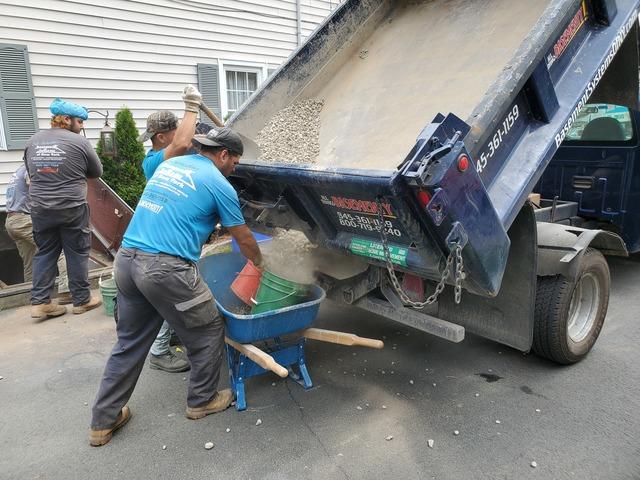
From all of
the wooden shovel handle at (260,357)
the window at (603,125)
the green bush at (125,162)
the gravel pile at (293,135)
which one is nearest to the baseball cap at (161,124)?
the gravel pile at (293,135)

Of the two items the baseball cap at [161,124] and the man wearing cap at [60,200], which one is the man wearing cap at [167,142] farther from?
the man wearing cap at [60,200]

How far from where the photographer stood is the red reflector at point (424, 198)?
2.17 metres

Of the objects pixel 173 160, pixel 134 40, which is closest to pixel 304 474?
pixel 173 160

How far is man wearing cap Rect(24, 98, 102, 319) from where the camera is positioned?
446 centimetres

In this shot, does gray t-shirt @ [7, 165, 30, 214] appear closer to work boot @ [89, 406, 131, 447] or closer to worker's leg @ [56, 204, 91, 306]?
worker's leg @ [56, 204, 91, 306]

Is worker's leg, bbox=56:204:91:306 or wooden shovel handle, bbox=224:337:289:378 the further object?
worker's leg, bbox=56:204:91:306

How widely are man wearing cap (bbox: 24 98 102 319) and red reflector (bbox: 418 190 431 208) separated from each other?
3.59 meters

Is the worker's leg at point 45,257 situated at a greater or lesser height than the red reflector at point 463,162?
lesser

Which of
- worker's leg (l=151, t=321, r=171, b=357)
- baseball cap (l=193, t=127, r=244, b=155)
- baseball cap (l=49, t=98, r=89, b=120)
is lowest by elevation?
worker's leg (l=151, t=321, r=171, b=357)

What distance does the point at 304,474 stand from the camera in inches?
99.7

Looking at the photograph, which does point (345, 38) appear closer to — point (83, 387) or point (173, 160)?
point (173, 160)

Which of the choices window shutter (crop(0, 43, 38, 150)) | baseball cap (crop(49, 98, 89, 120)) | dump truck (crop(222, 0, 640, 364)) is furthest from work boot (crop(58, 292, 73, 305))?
dump truck (crop(222, 0, 640, 364))

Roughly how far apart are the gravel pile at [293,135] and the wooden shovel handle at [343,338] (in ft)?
3.63

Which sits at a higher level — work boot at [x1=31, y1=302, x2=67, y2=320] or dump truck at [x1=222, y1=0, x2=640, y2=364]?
dump truck at [x1=222, y1=0, x2=640, y2=364]
